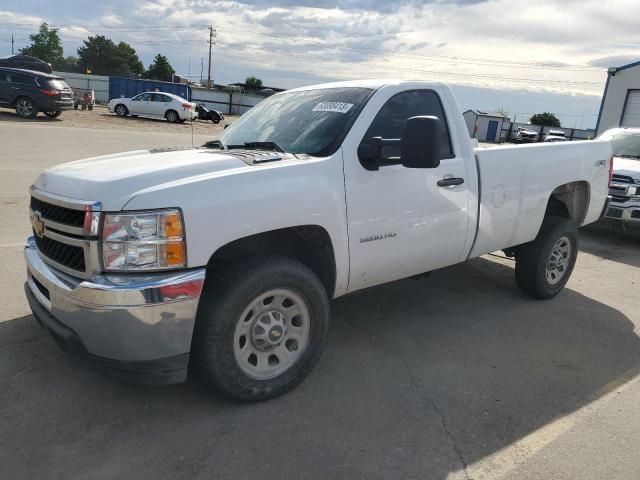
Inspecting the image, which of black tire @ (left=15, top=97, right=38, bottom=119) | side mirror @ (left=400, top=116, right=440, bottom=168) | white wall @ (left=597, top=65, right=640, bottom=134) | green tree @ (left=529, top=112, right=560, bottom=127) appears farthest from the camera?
green tree @ (left=529, top=112, right=560, bottom=127)

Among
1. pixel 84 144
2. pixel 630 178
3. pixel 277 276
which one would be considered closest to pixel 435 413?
pixel 277 276

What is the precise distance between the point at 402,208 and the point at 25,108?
2293 cm

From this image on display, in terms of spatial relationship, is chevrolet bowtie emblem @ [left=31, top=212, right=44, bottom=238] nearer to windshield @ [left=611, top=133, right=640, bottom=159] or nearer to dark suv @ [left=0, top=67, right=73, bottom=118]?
windshield @ [left=611, top=133, right=640, bottom=159]

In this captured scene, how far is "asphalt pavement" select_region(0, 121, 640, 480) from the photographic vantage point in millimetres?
2734

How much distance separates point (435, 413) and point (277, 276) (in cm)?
130

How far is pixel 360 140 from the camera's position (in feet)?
11.5

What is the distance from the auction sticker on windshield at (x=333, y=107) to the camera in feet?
12.2

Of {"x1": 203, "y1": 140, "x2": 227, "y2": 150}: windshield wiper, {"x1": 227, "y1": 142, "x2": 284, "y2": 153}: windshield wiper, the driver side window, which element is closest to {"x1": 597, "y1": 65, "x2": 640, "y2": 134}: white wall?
the driver side window

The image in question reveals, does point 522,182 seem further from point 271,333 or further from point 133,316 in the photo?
point 133,316

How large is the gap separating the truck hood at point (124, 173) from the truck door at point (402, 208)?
86cm

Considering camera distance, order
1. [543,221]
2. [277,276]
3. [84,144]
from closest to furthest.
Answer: [277,276], [543,221], [84,144]

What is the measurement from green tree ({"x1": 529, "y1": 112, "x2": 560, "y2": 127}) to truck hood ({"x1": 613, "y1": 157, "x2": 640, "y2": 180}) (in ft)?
187

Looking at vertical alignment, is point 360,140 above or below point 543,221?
above

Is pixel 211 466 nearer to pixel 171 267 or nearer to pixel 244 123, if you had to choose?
pixel 171 267
